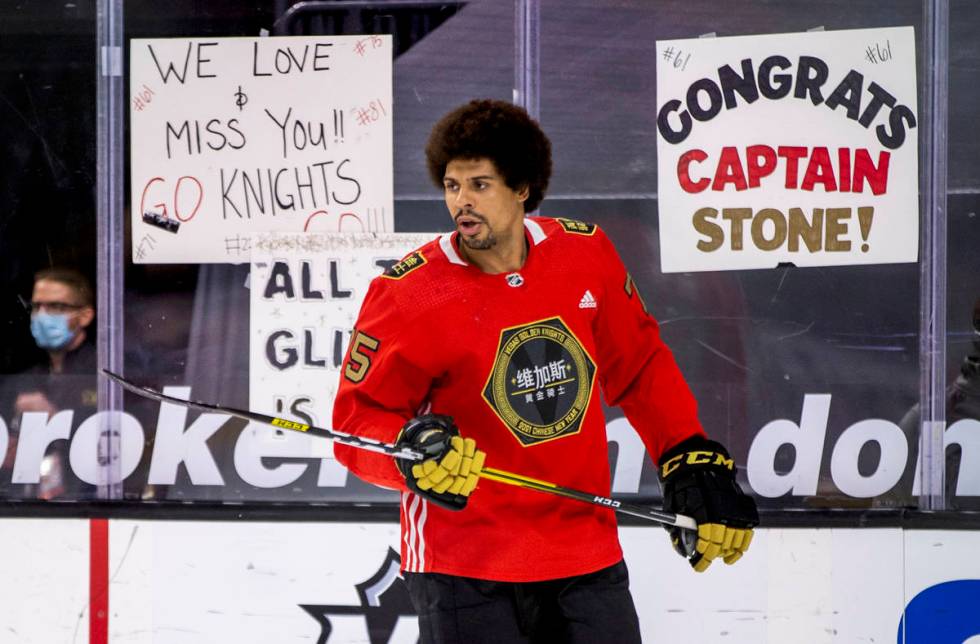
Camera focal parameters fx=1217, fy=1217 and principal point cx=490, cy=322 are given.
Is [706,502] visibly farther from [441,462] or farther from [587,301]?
[441,462]

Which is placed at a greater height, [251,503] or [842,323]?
[842,323]

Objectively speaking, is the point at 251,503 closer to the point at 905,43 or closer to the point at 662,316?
the point at 662,316

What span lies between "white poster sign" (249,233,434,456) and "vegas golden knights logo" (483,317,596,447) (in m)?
1.23

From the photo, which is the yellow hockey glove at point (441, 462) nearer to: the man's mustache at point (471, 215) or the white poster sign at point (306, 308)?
the man's mustache at point (471, 215)

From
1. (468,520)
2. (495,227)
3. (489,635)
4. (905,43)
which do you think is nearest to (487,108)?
(495,227)

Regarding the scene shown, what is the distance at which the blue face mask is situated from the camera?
146 inches

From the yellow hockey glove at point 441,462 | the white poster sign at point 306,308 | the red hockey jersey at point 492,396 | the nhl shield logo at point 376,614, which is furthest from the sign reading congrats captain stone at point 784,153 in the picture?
the yellow hockey glove at point 441,462

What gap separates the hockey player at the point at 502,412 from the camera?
242 cm

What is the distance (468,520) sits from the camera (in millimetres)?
2453

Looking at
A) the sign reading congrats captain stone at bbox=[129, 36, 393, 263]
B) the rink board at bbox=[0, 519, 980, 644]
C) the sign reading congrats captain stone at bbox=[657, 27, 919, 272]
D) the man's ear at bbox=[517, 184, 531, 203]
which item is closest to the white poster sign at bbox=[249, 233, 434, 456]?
the sign reading congrats captain stone at bbox=[129, 36, 393, 263]

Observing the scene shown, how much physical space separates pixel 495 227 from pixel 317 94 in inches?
53.7

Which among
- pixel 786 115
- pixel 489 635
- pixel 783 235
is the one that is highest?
pixel 786 115

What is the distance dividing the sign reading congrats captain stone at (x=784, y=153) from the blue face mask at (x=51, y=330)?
1.83 metres

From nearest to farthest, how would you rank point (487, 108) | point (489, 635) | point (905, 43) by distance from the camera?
point (489, 635)
point (487, 108)
point (905, 43)
